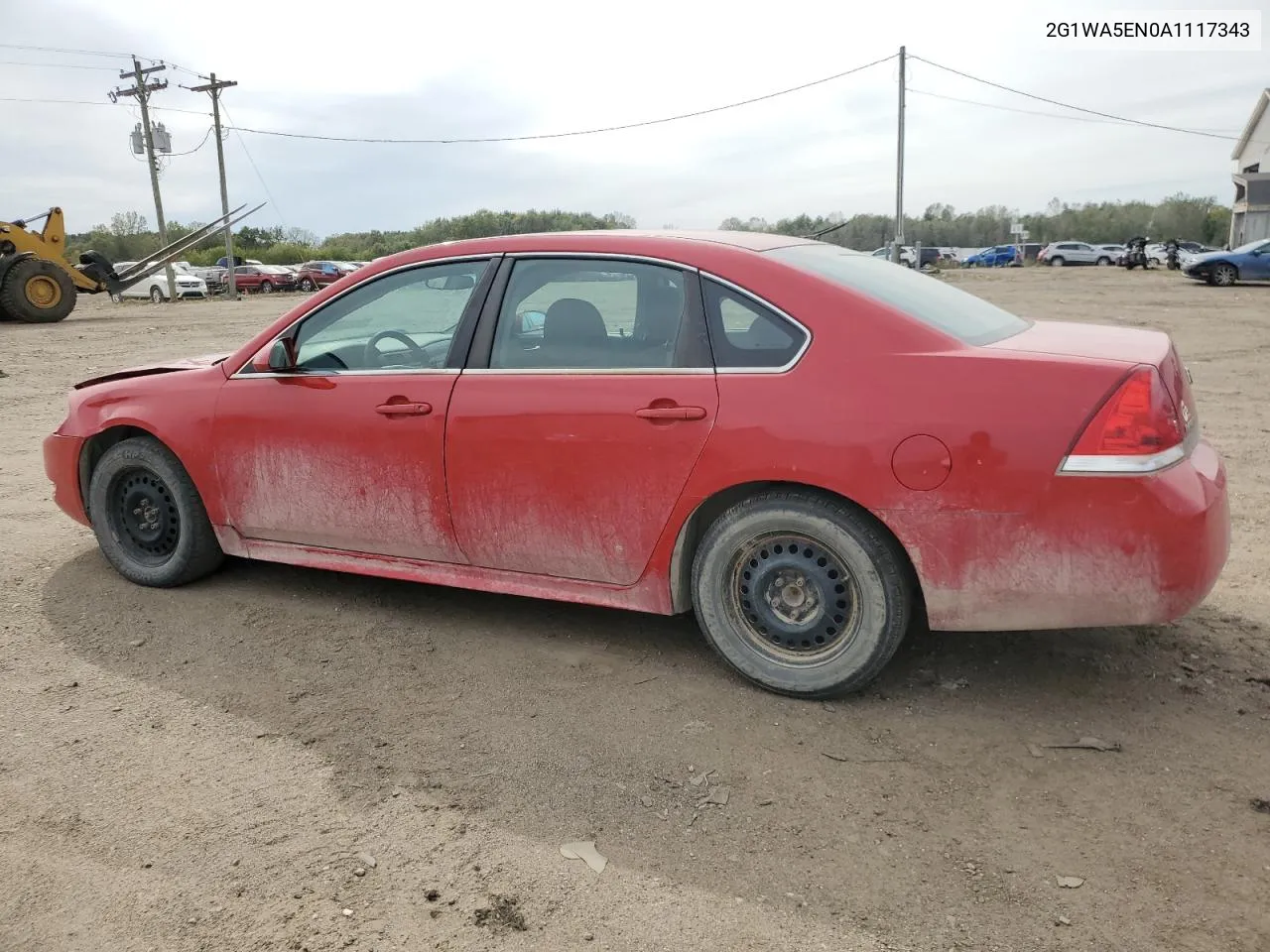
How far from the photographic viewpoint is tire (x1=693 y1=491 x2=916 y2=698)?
3.23m

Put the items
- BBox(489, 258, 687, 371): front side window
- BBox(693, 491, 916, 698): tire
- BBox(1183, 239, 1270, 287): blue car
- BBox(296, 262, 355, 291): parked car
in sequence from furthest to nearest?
BBox(296, 262, 355, 291): parked car < BBox(1183, 239, 1270, 287): blue car < BBox(489, 258, 687, 371): front side window < BBox(693, 491, 916, 698): tire

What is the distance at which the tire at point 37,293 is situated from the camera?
2378 cm

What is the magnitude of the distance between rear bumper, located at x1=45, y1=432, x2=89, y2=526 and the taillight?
4.30 meters

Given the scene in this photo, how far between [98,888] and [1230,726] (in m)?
3.25

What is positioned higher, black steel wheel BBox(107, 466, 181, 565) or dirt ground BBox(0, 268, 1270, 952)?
black steel wheel BBox(107, 466, 181, 565)

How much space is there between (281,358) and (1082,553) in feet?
10.0

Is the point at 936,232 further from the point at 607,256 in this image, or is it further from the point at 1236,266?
the point at 607,256

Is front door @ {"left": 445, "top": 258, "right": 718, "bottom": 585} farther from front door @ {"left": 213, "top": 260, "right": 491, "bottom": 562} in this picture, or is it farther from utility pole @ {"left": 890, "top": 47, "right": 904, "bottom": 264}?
utility pole @ {"left": 890, "top": 47, "right": 904, "bottom": 264}

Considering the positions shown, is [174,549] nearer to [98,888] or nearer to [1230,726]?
[98,888]

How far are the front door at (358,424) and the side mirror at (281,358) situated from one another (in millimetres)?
29

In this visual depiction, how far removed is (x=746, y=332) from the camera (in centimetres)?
338

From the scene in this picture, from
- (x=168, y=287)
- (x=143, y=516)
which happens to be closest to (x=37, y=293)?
(x=168, y=287)

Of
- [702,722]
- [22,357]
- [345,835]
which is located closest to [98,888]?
[345,835]

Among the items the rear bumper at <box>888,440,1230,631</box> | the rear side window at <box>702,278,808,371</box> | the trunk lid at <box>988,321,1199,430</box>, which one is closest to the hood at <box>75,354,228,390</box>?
the rear side window at <box>702,278,808,371</box>
